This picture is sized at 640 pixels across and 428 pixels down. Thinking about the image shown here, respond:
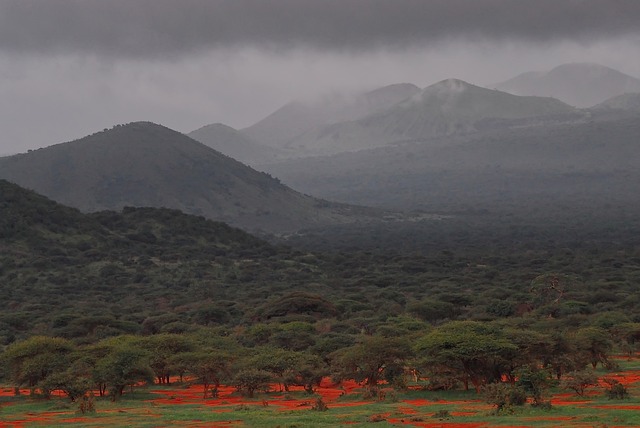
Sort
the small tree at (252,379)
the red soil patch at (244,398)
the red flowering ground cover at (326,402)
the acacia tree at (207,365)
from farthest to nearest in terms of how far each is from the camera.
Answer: the acacia tree at (207,365) → the small tree at (252,379) → the red soil patch at (244,398) → the red flowering ground cover at (326,402)

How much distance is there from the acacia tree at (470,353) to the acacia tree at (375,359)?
2.46 m

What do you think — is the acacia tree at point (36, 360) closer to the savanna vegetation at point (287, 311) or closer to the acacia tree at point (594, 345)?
the savanna vegetation at point (287, 311)

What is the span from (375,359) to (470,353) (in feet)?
21.2

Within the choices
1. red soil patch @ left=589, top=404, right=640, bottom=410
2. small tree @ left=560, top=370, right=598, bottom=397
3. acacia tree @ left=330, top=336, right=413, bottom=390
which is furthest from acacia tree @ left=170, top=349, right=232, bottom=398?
red soil patch @ left=589, top=404, right=640, bottom=410

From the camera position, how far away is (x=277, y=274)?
139875 mm

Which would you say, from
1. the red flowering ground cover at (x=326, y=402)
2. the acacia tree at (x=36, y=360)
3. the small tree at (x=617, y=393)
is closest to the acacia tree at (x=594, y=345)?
the red flowering ground cover at (x=326, y=402)

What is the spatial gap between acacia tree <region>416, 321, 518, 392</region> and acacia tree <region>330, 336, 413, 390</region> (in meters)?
2.46

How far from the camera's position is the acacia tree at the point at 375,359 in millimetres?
51938

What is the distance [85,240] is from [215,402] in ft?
367

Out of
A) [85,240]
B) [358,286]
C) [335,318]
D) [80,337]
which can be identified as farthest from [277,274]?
[80,337]

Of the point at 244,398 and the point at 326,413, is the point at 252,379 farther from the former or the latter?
the point at 326,413

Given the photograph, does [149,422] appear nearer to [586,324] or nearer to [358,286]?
[586,324]

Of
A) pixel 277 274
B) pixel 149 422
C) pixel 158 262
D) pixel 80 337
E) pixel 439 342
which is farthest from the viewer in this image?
pixel 158 262

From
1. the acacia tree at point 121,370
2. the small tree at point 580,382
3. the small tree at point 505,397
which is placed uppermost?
the acacia tree at point 121,370
